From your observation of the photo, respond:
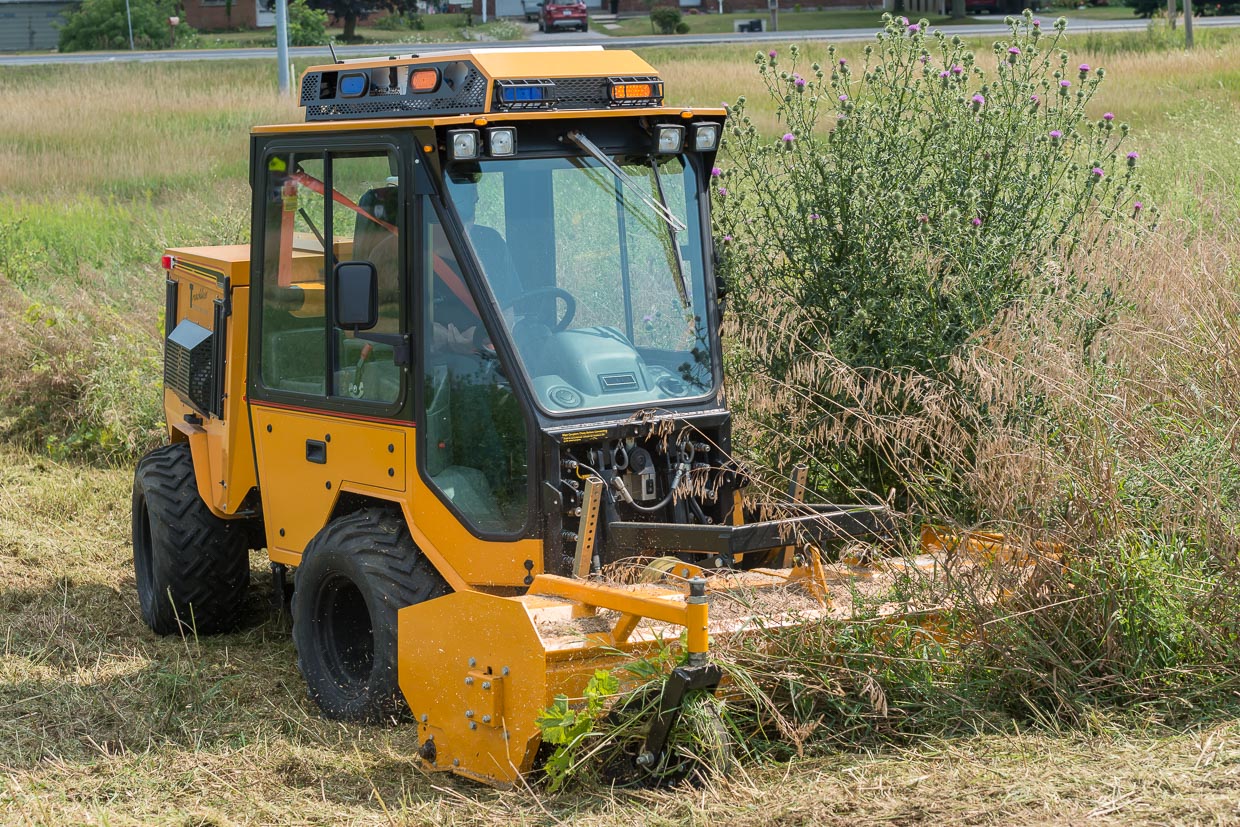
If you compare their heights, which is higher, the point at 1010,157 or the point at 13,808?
the point at 1010,157

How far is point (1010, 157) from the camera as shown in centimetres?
648

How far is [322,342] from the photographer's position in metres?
5.46

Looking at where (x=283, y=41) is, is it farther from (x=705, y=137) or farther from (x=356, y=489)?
(x=356, y=489)

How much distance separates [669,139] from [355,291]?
1.29m

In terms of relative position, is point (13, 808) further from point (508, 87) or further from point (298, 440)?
point (508, 87)

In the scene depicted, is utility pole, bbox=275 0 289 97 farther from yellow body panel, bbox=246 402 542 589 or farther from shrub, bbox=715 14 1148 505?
yellow body panel, bbox=246 402 542 589

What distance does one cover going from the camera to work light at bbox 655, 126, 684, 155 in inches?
204

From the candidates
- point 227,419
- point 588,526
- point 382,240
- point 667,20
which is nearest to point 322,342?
point 382,240

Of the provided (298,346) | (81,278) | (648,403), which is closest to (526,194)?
(648,403)

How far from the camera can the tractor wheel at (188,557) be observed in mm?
6289

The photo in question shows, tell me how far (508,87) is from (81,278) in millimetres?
8804

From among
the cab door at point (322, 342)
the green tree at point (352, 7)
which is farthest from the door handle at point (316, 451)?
the green tree at point (352, 7)

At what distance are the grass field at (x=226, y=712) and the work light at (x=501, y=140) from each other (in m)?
2.05

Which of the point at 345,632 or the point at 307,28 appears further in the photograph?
the point at 307,28
